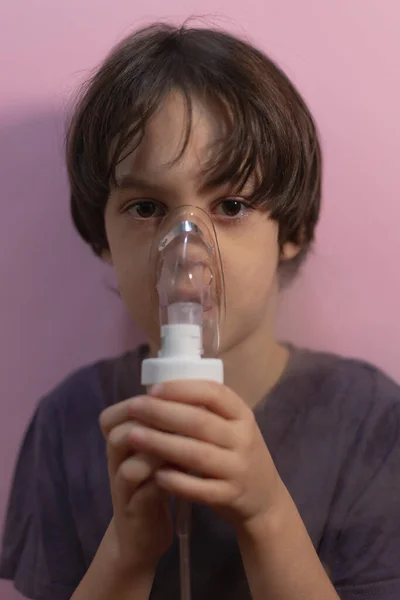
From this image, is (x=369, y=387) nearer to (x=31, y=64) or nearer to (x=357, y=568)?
(x=357, y=568)

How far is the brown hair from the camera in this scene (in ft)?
1.91

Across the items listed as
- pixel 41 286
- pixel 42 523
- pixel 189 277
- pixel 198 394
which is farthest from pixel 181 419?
pixel 41 286

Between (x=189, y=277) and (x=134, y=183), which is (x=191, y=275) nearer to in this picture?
(x=189, y=277)

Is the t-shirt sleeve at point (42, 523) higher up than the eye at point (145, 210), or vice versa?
the eye at point (145, 210)

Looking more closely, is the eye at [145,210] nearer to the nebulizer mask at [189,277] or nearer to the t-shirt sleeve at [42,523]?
the nebulizer mask at [189,277]

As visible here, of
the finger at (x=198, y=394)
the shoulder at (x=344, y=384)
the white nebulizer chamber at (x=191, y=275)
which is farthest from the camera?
the shoulder at (x=344, y=384)

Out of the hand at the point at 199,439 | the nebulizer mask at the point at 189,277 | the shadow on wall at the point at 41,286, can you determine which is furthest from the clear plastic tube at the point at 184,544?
the shadow on wall at the point at 41,286

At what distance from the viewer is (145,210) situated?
62 cm

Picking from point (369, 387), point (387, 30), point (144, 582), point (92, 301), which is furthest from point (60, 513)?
point (387, 30)

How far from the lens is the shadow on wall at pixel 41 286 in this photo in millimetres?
→ 835

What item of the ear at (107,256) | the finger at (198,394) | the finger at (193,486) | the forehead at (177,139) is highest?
the forehead at (177,139)

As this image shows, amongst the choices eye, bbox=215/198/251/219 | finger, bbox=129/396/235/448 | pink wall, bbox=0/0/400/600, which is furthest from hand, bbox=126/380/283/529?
pink wall, bbox=0/0/400/600

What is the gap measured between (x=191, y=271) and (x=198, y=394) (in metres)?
0.15

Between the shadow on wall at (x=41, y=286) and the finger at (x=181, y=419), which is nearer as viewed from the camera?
the finger at (x=181, y=419)
